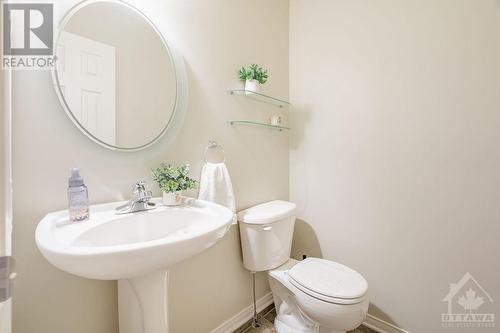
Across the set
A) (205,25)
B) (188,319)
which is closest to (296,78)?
(205,25)

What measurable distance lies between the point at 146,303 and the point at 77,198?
0.42 m

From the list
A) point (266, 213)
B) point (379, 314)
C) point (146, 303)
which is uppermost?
point (266, 213)

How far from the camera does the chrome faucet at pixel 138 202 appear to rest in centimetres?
84

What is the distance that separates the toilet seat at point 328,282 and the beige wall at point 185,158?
41 centimetres

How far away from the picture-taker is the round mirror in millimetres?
792

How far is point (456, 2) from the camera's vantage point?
111 centimetres

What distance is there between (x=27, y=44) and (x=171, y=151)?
0.59m

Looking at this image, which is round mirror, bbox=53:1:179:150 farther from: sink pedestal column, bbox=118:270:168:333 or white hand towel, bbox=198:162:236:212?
sink pedestal column, bbox=118:270:168:333

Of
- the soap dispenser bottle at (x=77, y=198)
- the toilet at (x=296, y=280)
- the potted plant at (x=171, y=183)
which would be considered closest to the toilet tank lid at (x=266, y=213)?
the toilet at (x=296, y=280)

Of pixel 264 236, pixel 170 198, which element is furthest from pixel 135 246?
pixel 264 236

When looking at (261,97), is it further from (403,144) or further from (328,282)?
(328,282)

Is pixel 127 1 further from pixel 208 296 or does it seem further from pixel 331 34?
pixel 208 296

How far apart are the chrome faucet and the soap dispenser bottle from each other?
0.35 feet

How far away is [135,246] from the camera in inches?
20.0
